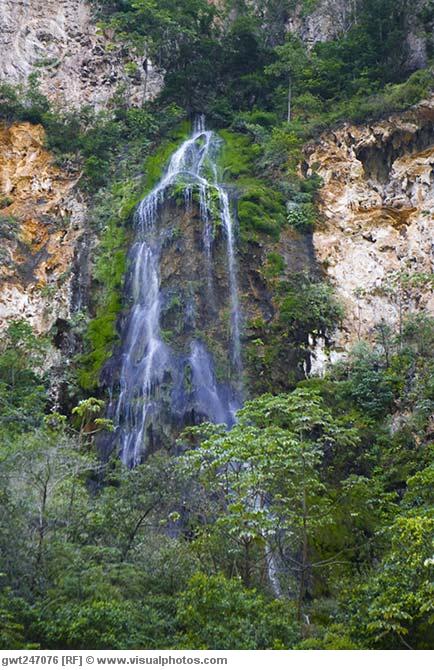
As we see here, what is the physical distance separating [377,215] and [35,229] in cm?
1097

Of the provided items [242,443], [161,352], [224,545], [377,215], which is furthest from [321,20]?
[224,545]

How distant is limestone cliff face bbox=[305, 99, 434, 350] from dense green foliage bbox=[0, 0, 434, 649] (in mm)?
633

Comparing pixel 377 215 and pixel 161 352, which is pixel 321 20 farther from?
pixel 161 352

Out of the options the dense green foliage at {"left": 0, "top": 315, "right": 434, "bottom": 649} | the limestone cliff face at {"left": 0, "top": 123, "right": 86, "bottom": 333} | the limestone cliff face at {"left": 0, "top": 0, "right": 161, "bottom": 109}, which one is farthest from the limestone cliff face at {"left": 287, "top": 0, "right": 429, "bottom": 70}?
the dense green foliage at {"left": 0, "top": 315, "right": 434, "bottom": 649}

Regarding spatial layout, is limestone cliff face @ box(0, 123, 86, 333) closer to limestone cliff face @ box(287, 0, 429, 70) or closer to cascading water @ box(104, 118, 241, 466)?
cascading water @ box(104, 118, 241, 466)

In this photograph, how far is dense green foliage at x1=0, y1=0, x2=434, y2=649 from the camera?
9594 mm

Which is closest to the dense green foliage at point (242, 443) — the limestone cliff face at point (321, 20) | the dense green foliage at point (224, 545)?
the dense green foliage at point (224, 545)

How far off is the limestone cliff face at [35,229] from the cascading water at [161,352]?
2607 millimetres

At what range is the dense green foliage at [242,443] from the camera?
9.59m

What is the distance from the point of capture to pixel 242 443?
11.4 m

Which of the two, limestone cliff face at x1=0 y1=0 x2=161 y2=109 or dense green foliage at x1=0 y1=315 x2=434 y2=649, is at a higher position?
limestone cliff face at x1=0 y1=0 x2=161 y2=109

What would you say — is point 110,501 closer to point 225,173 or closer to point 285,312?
point 285,312
